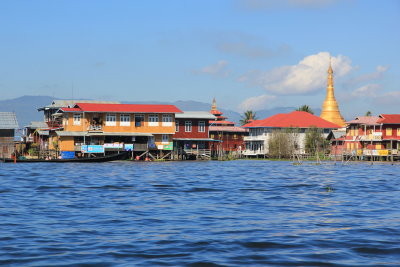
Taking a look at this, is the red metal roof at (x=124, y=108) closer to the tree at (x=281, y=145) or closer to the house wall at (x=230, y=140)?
the tree at (x=281, y=145)

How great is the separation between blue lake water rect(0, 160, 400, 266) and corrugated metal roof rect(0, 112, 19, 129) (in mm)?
41785

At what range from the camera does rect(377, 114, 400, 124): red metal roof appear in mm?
76188

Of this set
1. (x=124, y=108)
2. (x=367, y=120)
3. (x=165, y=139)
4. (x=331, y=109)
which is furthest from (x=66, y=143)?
(x=331, y=109)

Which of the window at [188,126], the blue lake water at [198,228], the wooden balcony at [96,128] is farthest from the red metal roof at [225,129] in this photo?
the blue lake water at [198,228]

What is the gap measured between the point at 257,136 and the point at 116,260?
85360 mm

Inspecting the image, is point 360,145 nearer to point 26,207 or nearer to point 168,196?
point 168,196

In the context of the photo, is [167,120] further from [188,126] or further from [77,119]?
[77,119]

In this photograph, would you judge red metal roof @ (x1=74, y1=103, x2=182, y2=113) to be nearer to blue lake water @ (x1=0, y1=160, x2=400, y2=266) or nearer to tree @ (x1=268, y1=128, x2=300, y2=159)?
tree @ (x1=268, y1=128, x2=300, y2=159)

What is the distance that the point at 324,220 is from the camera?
18.7 meters

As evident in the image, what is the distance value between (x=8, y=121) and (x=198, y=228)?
189 feet

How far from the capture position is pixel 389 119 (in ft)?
251

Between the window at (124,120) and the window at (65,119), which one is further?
the window at (65,119)

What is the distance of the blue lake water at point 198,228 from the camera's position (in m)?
12.9

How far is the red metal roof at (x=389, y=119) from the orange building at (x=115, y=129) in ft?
86.6
